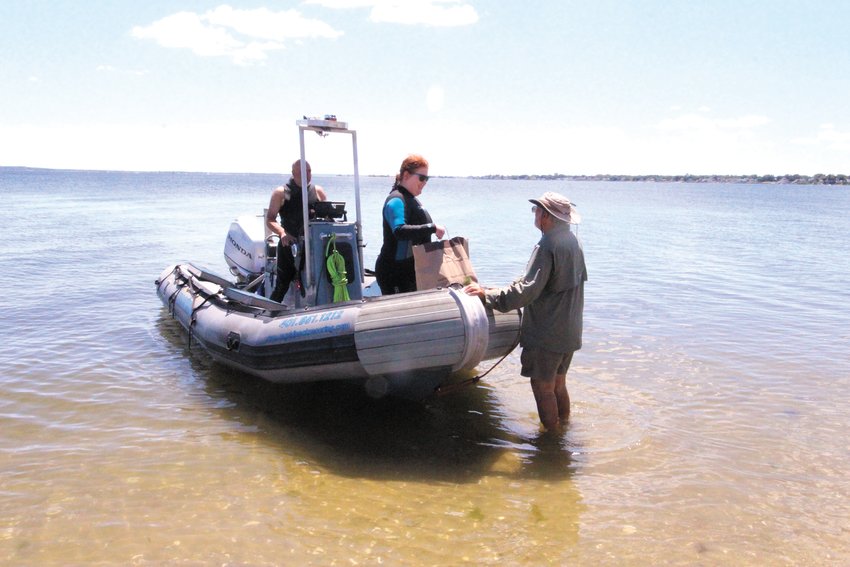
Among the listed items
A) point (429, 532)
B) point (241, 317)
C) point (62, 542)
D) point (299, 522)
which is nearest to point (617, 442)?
point (429, 532)

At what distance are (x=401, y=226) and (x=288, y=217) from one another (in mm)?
1627

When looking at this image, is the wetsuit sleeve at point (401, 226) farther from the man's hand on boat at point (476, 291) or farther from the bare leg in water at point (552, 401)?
the bare leg in water at point (552, 401)

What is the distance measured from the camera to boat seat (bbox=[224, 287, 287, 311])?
230 inches

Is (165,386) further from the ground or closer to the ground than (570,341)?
closer to the ground

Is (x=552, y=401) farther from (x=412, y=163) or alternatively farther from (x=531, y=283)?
(x=412, y=163)

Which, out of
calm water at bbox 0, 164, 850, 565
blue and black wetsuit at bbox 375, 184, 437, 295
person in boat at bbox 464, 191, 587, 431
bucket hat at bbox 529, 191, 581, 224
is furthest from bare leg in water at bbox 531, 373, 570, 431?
blue and black wetsuit at bbox 375, 184, 437, 295

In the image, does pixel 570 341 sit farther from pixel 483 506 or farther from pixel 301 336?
pixel 301 336

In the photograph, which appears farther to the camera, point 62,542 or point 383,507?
point 383,507

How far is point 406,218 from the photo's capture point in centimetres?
504

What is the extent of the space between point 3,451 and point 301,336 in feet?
7.30

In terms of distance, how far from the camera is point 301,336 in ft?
16.3

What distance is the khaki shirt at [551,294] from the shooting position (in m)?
4.32

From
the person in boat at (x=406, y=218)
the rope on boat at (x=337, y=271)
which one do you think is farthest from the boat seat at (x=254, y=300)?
the person in boat at (x=406, y=218)

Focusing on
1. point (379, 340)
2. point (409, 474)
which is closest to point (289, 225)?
point (379, 340)
